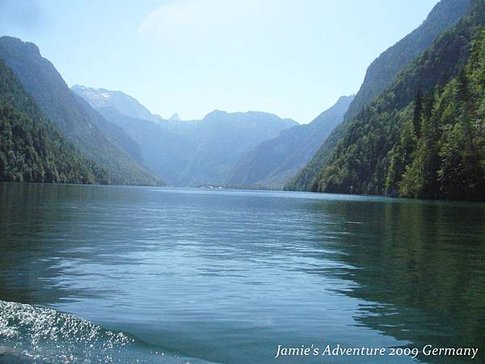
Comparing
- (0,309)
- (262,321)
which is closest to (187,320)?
(262,321)

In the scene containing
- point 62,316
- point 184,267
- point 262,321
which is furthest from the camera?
point 184,267

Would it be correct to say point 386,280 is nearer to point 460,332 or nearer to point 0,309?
point 460,332

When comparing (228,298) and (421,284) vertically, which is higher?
(421,284)

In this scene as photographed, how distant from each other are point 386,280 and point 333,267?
13.7 ft

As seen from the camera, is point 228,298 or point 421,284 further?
point 421,284

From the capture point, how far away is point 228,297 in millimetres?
18984

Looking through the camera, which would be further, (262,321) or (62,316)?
(262,321)

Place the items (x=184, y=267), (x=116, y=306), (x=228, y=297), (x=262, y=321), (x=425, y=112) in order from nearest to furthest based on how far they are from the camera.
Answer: (x=262, y=321) < (x=116, y=306) < (x=228, y=297) < (x=184, y=267) < (x=425, y=112)

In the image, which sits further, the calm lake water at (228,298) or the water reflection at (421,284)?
the water reflection at (421,284)

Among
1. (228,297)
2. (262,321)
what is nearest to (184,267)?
(228,297)

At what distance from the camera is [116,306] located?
16891 millimetres

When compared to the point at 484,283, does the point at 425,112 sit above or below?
above

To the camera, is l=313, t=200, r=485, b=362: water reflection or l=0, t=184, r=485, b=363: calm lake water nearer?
l=0, t=184, r=485, b=363: calm lake water

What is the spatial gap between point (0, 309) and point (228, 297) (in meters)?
7.84
